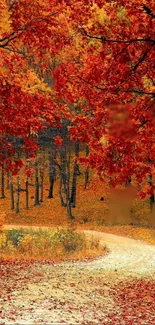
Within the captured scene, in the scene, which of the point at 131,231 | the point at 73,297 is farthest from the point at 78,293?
the point at 131,231

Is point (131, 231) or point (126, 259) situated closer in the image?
point (126, 259)

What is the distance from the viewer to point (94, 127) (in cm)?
1026

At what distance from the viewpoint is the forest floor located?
27.6ft

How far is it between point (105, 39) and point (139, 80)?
162 centimetres

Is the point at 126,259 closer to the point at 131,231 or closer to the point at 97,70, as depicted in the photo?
the point at 97,70

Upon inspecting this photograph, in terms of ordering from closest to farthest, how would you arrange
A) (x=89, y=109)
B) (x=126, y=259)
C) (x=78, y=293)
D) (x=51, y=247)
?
1. (x=78, y=293)
2. (x=89, y=109)
3. (x=126, y=259)
4. (x=51, y=247)

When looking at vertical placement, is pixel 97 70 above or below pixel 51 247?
above

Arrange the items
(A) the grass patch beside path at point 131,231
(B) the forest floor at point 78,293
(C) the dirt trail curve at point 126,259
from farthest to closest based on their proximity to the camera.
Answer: (A) the grass patch beside path at point 131,231, (C) the dirt trail curve at point 126,259, (B) the forest floor at point 78,293

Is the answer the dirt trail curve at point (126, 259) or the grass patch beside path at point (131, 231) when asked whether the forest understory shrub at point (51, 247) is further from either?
the grass patch beside path at point (131, 231)

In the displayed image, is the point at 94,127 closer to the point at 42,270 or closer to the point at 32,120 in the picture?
the point at 32,120

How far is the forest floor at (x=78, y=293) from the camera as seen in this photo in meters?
8.41

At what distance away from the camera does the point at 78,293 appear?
1050 centimetres

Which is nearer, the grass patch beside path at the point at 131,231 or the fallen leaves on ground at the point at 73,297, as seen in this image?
the fallen leaves on ground at the point at 73,297

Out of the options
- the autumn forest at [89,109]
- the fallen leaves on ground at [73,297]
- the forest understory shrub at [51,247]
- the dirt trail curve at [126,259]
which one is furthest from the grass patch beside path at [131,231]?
the autumn forest at [89,109]
